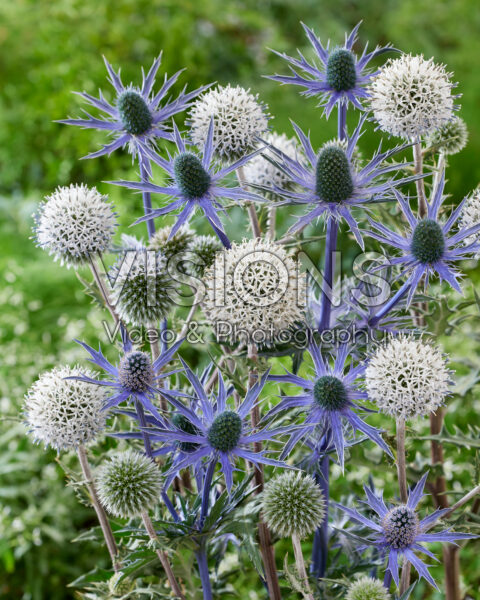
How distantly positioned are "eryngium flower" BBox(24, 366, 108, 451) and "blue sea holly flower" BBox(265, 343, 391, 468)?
275 mm

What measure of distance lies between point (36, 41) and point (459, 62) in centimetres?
303

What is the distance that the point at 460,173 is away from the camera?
139 inches

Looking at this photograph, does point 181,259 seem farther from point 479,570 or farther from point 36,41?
point 36,41

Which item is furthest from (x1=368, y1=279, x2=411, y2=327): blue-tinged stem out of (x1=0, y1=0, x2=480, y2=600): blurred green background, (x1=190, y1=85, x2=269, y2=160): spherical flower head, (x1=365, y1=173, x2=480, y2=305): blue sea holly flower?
(x1=0, y1=0, x2=480, y2=600): blurred green background

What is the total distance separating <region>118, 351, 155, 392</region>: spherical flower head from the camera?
0.97m

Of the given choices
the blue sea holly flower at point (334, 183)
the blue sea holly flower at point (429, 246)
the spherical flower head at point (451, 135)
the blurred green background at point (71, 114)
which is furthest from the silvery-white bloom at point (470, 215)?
the blurred green background at point (71, 114)

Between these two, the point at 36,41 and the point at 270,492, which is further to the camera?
the point at 36,41

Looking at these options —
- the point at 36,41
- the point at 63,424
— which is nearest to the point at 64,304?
the point at 63,424

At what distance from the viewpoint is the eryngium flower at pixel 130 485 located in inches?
37.3

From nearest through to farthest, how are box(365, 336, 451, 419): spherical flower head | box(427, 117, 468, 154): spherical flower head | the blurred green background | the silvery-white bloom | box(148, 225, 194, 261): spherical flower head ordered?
1. box(365, 336, 451, 419): spherical flower head
2. the silvery-white bloom
3. box(148, 225, 194, 261): spherical flower head
4. box(427, 117, 468, 154): spherical flower head
5. the blurred green background

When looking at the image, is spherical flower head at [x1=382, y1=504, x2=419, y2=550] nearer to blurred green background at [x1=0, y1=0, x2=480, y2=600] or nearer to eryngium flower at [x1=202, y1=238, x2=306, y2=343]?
eryngium flower at [x1=202, y1=238, x2=306, y2=343]

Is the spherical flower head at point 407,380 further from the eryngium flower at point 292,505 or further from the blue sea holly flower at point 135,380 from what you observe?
the blue sea holly flower at point 135,380

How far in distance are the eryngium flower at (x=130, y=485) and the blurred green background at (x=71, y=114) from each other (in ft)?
3.47

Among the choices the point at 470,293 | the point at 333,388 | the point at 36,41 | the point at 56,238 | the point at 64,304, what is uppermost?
the point at 36,41
